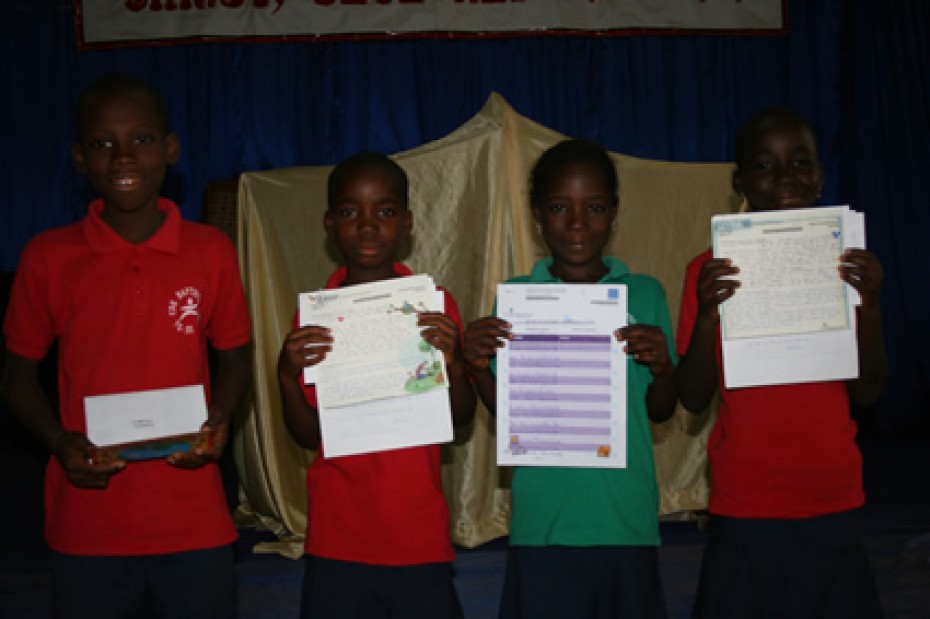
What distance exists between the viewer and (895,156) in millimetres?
6633

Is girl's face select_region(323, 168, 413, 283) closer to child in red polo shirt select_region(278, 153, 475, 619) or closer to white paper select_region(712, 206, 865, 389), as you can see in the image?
child in red polo shirt select_region(278, 153, 475, 619)

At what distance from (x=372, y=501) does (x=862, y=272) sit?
117 cm

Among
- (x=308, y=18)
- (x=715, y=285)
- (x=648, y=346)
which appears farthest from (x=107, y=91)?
(x=308, y=18)

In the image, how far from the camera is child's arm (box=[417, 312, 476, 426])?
1982 millimetres

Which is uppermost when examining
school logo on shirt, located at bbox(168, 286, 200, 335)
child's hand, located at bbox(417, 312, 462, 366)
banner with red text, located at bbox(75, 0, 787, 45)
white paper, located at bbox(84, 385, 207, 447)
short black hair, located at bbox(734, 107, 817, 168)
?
banner with red text, located at bbox(75, 0, 787, 45)

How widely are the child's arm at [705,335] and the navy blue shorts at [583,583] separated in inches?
14.6

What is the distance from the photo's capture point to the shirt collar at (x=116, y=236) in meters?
1.94

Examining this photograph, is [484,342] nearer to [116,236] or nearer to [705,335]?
[705,335]

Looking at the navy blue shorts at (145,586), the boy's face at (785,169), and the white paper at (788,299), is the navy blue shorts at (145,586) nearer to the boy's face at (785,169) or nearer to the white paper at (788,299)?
the white paper at (788,299)

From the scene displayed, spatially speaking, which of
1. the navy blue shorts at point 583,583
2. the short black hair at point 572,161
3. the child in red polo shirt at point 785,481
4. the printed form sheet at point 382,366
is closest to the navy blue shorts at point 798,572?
the child in red polo shirt at point 785,481

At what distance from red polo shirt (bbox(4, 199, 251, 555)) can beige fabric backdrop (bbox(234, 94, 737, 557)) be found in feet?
5.08

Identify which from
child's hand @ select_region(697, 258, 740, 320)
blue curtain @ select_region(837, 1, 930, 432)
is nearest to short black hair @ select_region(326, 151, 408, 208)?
child's hand @ select_region(697, 258, 740, 320)

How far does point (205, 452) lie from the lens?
1.88m

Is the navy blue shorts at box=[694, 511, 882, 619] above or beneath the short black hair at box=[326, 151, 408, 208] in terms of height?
beneath
